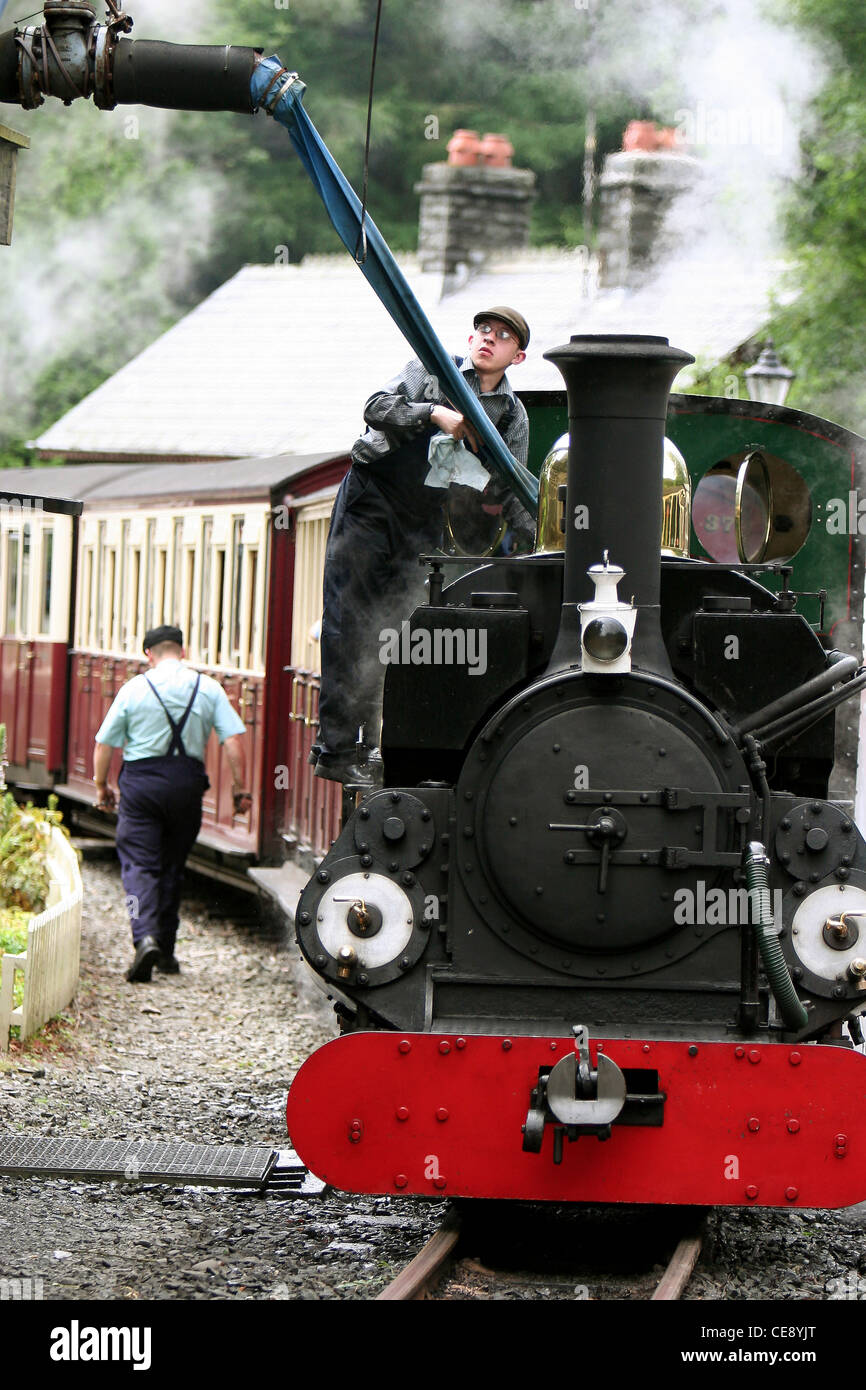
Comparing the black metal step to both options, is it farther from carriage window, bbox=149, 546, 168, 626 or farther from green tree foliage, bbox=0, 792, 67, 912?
carriage window, bbox=149, 546, 168, 626

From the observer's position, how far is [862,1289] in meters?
4.93

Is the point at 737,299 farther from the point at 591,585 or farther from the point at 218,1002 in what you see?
the point at 591,585

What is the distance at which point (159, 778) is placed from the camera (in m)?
9.45

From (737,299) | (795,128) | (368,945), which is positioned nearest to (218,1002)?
(368,945)

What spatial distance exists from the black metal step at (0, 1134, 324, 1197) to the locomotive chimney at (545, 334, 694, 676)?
6.53 feet

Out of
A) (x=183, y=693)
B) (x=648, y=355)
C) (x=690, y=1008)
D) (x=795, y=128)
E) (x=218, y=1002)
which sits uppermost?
(x=795, y=128)

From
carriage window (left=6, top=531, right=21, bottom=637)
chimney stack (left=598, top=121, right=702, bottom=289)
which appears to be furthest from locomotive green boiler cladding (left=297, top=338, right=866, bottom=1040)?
carriage window (left=6, top=531, right=21, bottom=637)

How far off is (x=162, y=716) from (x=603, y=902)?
5.00 m

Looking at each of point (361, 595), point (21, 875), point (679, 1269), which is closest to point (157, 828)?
point (21, 875)

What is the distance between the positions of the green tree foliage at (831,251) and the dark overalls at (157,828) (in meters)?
5.88

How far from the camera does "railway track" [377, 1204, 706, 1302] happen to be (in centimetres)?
459

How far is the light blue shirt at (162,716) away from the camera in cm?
948
